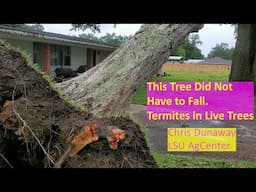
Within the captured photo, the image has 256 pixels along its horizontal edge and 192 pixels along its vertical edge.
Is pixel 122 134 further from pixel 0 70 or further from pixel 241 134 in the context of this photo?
pixel 241 134

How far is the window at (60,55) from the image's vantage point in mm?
15391

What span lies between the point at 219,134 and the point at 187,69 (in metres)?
24.9

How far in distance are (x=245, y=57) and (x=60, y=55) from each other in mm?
8454

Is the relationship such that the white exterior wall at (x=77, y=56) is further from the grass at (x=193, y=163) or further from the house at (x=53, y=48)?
the grass at (x=193, y=163)

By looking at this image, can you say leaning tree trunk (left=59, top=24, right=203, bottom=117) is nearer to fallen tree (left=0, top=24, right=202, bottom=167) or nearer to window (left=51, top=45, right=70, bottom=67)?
Result: fallen tree (left=0, top=24, right=202, bottom=167)

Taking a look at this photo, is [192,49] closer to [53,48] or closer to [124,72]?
[53,48]

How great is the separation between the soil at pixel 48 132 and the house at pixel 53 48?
343 inches

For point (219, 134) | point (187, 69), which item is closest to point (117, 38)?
point (187, 69)

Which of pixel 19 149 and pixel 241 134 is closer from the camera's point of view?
pixel 19 149

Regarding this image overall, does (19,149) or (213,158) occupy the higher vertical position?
(19,149)

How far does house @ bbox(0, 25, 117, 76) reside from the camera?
38.5ft

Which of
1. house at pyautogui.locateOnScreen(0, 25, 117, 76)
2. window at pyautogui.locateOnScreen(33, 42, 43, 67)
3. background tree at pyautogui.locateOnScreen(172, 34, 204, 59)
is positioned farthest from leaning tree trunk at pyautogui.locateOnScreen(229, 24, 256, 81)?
→ background tree at pyautogui.locateOnScreen(172, 34, 204, 59)
